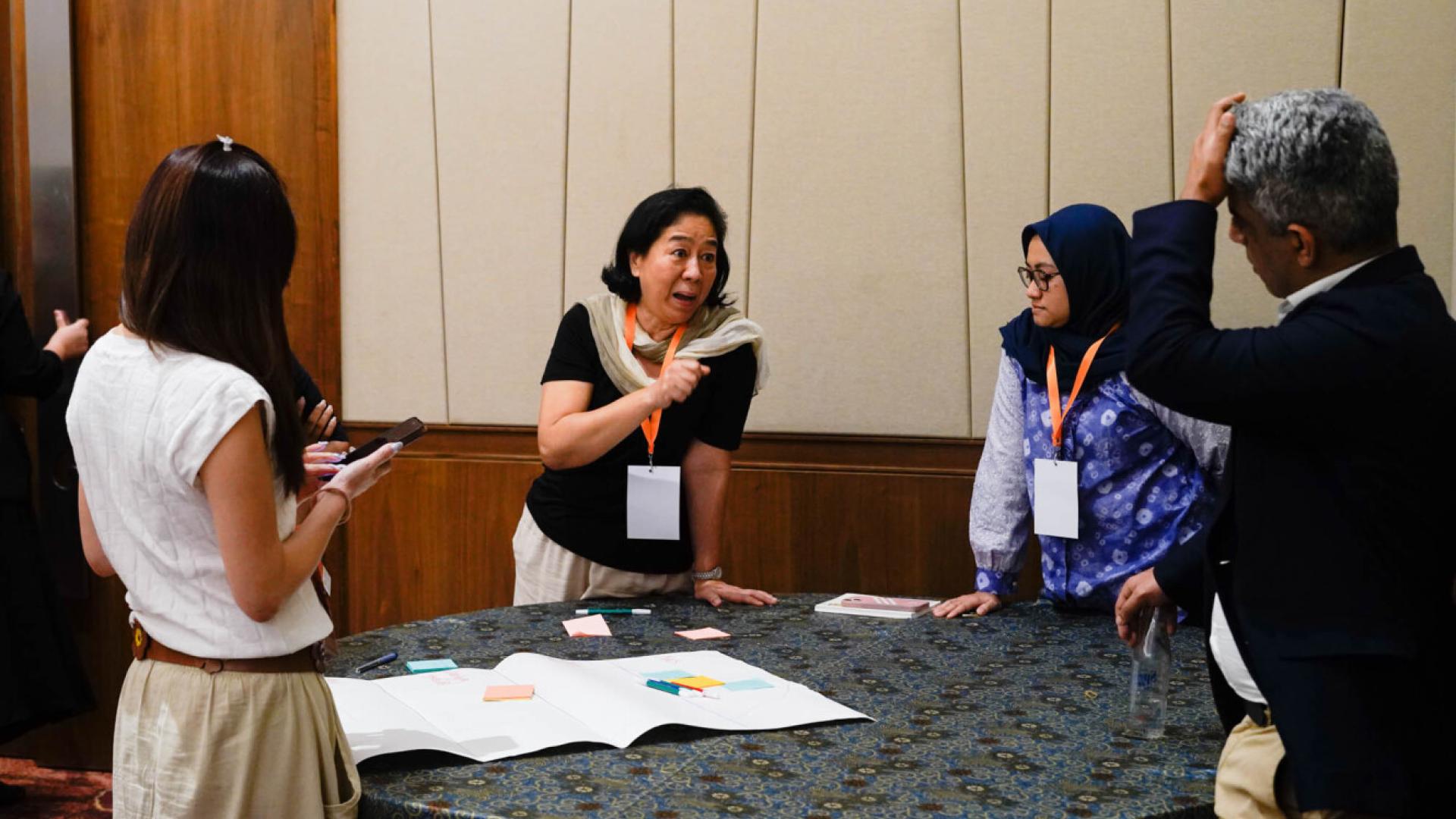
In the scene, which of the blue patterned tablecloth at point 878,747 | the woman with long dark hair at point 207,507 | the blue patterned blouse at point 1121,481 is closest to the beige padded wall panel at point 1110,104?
the blue patterned blouse at point 1121,481

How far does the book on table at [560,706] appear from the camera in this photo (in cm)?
155

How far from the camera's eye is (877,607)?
246cm

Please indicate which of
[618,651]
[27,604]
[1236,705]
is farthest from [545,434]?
[27,604]

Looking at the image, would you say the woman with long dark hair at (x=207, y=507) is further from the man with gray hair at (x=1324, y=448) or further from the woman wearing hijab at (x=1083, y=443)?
the woman wearing hijab at (x=1083, y=443)

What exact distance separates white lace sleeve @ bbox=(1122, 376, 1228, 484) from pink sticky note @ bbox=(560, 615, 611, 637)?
1.06m

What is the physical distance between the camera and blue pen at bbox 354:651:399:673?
6.29 ft

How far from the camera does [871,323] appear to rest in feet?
11.6

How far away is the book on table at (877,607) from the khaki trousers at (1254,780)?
1.11 meters

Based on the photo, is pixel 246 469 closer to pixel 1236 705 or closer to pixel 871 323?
pixel 1236 705

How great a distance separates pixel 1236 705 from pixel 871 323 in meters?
2.25

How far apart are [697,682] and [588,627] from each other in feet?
1.50

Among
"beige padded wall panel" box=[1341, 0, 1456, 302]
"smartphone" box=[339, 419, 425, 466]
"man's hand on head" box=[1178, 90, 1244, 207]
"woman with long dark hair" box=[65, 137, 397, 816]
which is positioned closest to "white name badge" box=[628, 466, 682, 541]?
"smartphone" box=[339, 419, 425, 466]

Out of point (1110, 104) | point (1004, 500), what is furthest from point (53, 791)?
point (1110, 104)

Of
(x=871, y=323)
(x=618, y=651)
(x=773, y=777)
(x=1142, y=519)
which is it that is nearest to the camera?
(x=773, y=777)
